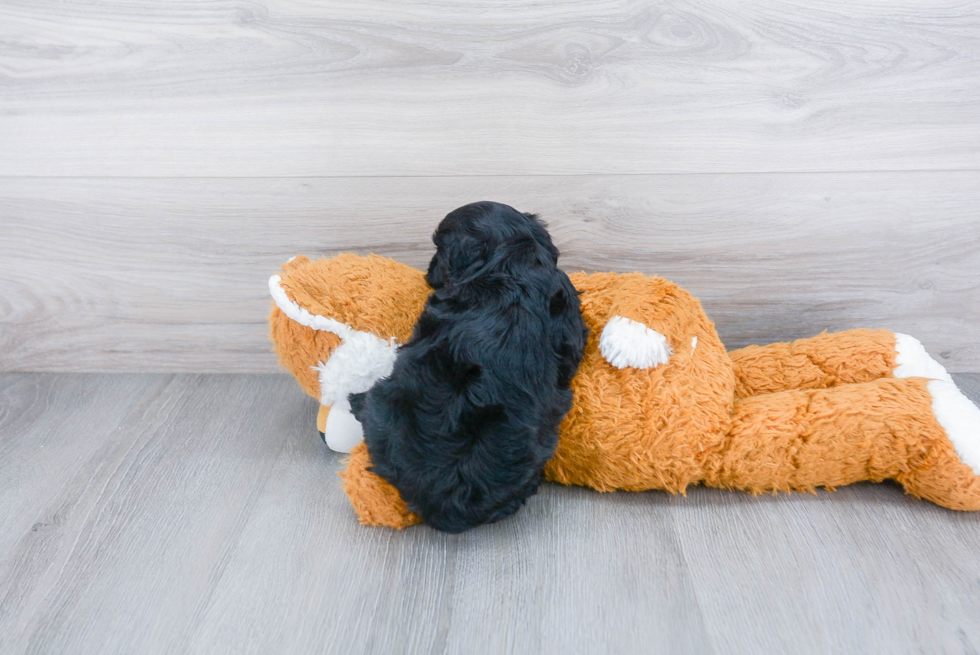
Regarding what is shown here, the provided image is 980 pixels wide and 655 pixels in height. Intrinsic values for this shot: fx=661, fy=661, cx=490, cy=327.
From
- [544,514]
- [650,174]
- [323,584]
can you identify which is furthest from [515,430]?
[650,174]

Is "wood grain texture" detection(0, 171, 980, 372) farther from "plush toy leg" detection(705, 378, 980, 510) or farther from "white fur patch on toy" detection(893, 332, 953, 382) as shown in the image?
"plush toy leg" detection(705, 378, 980, 510)

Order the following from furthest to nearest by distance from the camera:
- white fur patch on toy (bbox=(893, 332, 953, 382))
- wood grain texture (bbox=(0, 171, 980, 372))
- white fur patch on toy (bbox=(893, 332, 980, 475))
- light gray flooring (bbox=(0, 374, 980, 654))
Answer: wood grain texture (bbox=(0, 171, 980, 372)), white fur patch on toy (bbox=(893, 332, 953, 382)), white fur patch on toy (bbox=(893, 332, 980, 475)), light gray flooring (bbox=(0, 374, 980, 654))

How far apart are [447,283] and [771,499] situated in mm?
487

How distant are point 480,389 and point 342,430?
0.31m

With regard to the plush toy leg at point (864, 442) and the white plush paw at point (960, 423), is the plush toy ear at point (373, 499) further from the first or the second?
the white plush paw at point (960, 423)

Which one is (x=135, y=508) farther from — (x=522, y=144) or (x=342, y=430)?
(x=522, y=144)

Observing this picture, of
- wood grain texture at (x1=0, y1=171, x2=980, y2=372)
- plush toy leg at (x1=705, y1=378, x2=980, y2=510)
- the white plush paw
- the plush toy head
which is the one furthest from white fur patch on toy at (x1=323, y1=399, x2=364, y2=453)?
the white plush paw

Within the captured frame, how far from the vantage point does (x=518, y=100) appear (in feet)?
3.25

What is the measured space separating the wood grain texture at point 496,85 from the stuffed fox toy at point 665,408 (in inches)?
10.3

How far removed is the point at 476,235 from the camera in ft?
2.53

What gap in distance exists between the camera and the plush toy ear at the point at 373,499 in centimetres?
78

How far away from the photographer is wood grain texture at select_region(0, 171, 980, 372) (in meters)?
1.03

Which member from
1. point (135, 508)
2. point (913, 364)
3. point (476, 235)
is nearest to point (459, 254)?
point (476, 235)

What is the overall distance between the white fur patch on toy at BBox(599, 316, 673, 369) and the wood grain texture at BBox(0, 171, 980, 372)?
0.99 feet
